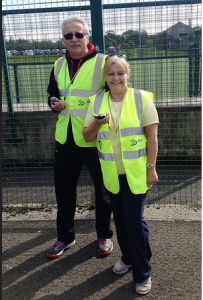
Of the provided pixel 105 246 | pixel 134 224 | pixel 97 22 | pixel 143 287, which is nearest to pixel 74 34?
pixel 97 22

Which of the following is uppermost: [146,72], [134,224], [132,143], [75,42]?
[75,42]

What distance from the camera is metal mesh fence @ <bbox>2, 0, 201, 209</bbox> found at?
413 centimetres

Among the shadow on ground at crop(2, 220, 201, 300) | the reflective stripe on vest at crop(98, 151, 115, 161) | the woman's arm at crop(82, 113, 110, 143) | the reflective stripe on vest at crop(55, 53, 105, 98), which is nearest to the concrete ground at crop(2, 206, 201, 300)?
the shadow on ground at crop(2, 220, 201, 300)

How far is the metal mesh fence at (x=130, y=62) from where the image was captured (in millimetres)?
4129

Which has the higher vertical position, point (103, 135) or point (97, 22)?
point (97, 22)

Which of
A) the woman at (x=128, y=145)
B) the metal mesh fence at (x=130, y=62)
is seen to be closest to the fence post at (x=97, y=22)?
the metal mesh fence at (x=130, y=62)

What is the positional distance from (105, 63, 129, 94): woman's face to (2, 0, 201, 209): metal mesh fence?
1645 millimetres

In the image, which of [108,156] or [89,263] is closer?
[108,156]

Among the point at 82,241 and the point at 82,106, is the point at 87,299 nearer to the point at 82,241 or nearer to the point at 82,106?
the point at 82,241

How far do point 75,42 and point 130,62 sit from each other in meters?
2.29

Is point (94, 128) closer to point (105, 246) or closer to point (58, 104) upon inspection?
point (58, 104)

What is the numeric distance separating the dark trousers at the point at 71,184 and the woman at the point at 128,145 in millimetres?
440

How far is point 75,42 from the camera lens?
2791 mm

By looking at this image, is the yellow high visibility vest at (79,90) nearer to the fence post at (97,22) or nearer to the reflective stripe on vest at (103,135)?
the reflective stripe on vest at (103,135)
